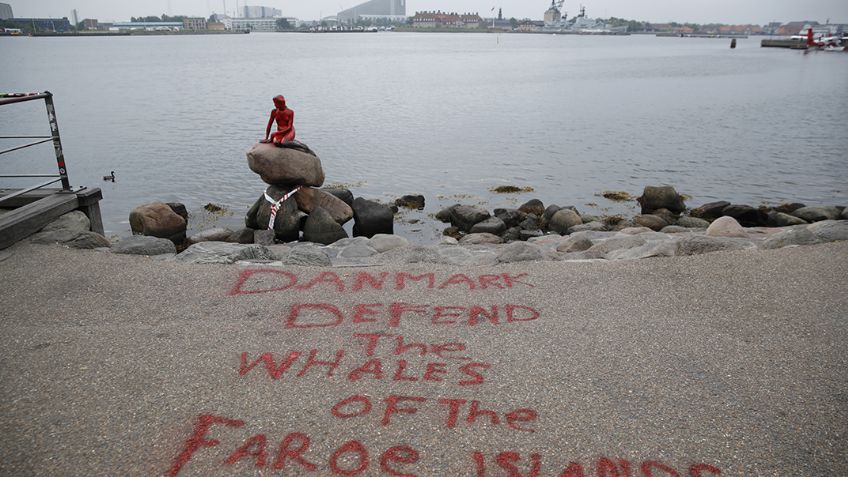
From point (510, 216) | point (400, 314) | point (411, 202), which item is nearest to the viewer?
point (400, 314)

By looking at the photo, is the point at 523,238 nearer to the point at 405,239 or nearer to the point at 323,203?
the point at 405,239

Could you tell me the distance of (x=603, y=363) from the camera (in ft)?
16.8

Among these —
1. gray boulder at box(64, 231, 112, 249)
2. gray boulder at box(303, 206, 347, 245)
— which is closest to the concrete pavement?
gray boulder at box(64, 231, 112, 249)

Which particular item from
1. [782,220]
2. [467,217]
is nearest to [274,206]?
[467,217]

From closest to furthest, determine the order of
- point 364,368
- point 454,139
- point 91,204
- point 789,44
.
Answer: point 364,368
point 91,204
point 454,139
point 789,44

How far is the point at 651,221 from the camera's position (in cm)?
1436

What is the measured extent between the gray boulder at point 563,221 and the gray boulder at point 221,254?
8.09 metres

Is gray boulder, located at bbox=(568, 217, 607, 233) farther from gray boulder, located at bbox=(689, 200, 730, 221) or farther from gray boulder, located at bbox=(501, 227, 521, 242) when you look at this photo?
gray boulder, located at bbox=(689, 200, 730, 221)

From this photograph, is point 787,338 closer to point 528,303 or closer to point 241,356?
point 528,303

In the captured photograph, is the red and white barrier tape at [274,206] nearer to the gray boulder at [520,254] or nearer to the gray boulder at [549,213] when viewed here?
the gray boulder at [549,213]

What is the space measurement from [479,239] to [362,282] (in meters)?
6.19

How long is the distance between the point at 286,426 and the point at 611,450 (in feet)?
7.88

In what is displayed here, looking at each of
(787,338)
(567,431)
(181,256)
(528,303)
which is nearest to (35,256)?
(181,256)

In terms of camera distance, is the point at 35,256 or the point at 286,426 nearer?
the point at 286,426
